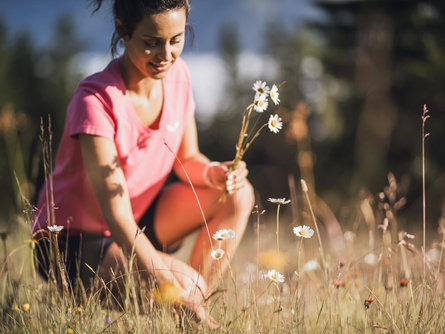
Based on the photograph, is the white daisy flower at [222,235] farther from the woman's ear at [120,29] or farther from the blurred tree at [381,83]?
the blurred tree at [381,83]

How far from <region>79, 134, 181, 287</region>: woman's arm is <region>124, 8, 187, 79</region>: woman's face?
34 centimetres

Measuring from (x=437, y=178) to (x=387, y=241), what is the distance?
447 centimetres

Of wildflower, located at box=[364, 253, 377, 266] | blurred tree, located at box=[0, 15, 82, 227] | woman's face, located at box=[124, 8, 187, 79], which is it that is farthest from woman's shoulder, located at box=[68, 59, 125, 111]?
blurred tree, located at box=[0, 15, 82, 227]

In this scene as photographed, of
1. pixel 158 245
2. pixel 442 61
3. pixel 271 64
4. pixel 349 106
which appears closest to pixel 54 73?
pixel 271 64

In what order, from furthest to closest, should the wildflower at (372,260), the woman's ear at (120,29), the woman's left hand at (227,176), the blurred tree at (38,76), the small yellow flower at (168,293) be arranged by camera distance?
1. the blurred tree at (38,76)
2. the wildflower at (372,260)
3. the woman's left hand at (227,176)
4. the woman's ear at (120,29)
5. the small yellow flower at (168,293)

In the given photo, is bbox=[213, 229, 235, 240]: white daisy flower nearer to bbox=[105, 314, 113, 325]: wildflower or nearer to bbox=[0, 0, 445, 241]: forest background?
bbox=[105, 314, 113, 325]: wildflower

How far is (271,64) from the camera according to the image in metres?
20.0

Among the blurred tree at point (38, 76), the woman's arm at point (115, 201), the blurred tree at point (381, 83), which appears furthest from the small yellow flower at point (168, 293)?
the blurred tree at point (38, 76)

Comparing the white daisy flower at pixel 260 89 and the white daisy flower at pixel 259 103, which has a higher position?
the white daisy flower at pixel 260 89

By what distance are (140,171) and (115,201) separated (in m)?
0.38

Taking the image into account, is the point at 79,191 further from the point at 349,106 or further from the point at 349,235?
the point at 349,106

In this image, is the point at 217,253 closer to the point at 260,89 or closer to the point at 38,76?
the point at 260,89

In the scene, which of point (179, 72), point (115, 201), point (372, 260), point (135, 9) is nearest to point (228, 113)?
point (179, 72)

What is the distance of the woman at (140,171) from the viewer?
175 cm
